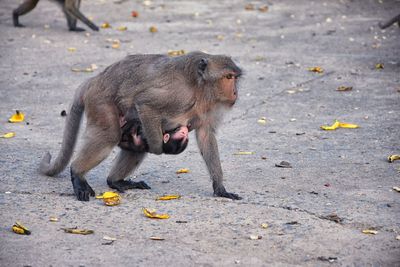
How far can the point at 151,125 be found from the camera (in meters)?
5.52

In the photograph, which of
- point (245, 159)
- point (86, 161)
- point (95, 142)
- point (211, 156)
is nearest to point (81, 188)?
point (86, 161)

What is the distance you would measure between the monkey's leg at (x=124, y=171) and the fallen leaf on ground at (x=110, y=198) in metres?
0.20

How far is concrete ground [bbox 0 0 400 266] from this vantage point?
181 inches

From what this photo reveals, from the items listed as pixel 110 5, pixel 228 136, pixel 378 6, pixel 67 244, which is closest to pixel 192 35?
pixel 110 5

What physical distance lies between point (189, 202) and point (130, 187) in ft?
1.86

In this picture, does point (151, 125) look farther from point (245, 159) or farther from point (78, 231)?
point (245, 159)

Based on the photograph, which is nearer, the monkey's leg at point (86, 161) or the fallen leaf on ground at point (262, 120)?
the monkey's leg at point (86, 161)

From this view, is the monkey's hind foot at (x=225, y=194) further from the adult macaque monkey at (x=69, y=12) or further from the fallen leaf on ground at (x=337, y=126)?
the adult macaque monkey at (x=69, y=12)

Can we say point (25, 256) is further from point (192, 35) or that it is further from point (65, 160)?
point (192, 35)

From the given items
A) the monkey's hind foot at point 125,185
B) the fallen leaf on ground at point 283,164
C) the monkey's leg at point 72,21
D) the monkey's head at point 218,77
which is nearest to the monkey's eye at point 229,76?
the monkey's head at point 218,77

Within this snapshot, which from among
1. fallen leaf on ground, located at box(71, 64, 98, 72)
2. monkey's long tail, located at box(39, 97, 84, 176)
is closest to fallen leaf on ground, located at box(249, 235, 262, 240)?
monkey's long tail, located at box(39, 97, 84, 176)

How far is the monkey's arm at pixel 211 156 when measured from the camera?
5605mm

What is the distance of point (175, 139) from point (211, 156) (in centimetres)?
27

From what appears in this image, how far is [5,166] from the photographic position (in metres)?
6.25
